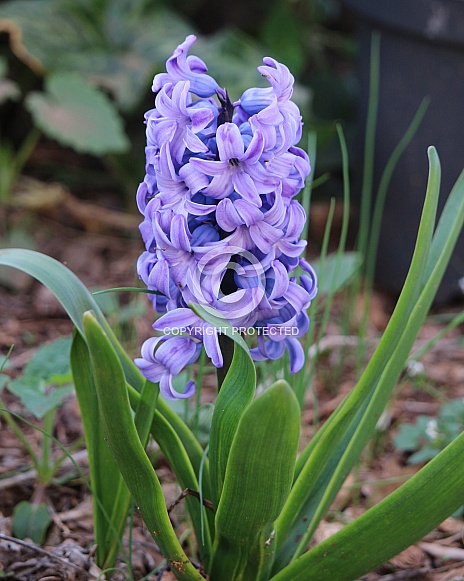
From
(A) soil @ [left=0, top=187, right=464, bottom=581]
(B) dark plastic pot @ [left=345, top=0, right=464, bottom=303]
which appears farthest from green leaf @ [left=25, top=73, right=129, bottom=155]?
(B) dark plastic pot @ [left=345, top=0, right=464, bottom=303]

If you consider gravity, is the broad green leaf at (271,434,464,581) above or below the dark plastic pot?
below

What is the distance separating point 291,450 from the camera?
2.79ft

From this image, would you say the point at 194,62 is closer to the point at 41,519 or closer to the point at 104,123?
the point at 41,519

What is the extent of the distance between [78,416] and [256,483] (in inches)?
36.4

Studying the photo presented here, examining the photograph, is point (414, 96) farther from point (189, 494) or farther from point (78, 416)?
point (189, 494)

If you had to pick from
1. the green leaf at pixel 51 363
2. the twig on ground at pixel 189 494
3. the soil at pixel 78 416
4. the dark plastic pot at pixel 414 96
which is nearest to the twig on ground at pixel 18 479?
the soil at pixel 78 416

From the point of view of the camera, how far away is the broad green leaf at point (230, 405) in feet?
2.90

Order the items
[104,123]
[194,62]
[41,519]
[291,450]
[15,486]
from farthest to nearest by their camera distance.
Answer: [104,123] < [15,486] < [41,519] < [194,62] < [291,450]

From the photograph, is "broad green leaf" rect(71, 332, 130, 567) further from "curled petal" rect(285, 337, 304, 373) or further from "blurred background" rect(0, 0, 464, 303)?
"blurred background" rect(0, 0, 464, 303)

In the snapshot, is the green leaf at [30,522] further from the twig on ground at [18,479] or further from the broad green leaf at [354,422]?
the broad green leaf at [354,422]

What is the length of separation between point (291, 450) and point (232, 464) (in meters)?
0.07

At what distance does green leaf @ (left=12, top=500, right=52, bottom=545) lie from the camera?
129 centimetres

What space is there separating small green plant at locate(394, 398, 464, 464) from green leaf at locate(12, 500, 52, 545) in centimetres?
72

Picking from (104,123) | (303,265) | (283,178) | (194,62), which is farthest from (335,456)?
(104,123)
